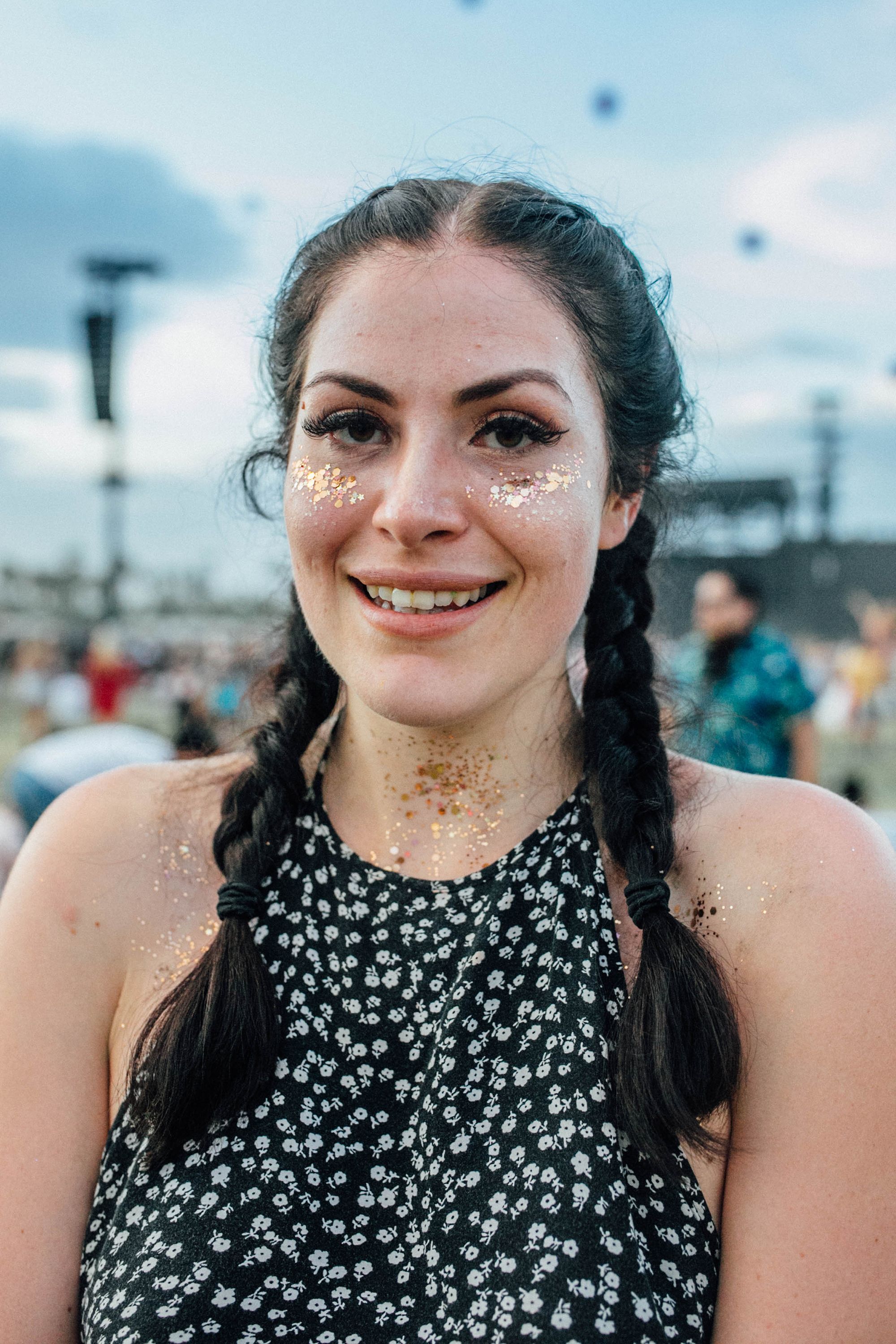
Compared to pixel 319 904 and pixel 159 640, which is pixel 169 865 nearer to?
pixel 319 904

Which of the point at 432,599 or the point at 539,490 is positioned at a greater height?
the point at 539,490

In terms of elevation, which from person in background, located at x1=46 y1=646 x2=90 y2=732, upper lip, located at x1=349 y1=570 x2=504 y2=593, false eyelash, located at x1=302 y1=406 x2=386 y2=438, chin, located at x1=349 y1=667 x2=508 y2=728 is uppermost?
false eyelash, located at x1=302 y1=406 x2=386 y2=438

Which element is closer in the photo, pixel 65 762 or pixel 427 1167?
pixel 427 1167

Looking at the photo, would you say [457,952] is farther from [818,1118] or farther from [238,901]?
[818,1118]

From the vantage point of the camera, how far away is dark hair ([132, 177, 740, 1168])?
137cm

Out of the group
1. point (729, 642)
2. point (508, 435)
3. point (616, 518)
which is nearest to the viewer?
point (508, 435)

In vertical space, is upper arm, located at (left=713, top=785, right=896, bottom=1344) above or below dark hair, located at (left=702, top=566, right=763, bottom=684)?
below

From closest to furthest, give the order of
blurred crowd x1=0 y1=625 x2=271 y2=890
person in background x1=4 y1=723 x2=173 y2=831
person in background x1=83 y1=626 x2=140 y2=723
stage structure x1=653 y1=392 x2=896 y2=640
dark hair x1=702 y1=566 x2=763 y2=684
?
1. blurred crowd x1=0 y1=625 x2=271 y2=890
2. person in background x1=4 y1=723 x2=173 y2=831
3. dark hair x1=702 y1=566 x2=763 y2=684
4. person in background x1=83 y1=626 x2=140 y2=723
5. stage structure x1=653 y1=392 x2=896 y2=640

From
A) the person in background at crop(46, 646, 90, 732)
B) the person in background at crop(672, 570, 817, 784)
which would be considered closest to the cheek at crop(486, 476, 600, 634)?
the person in background at crop(672, 570, 817, 784)

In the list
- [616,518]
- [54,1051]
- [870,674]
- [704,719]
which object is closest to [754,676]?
[704,719]

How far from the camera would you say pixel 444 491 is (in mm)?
1461

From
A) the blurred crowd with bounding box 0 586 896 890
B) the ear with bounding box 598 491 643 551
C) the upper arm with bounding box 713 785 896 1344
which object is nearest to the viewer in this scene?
the upper arm with bounding box 713 785 896 1344

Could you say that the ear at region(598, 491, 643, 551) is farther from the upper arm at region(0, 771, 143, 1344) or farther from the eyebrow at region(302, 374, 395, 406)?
the upper arm at region(0, 771, 143, 1344)

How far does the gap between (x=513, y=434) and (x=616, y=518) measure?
314 millimetres
